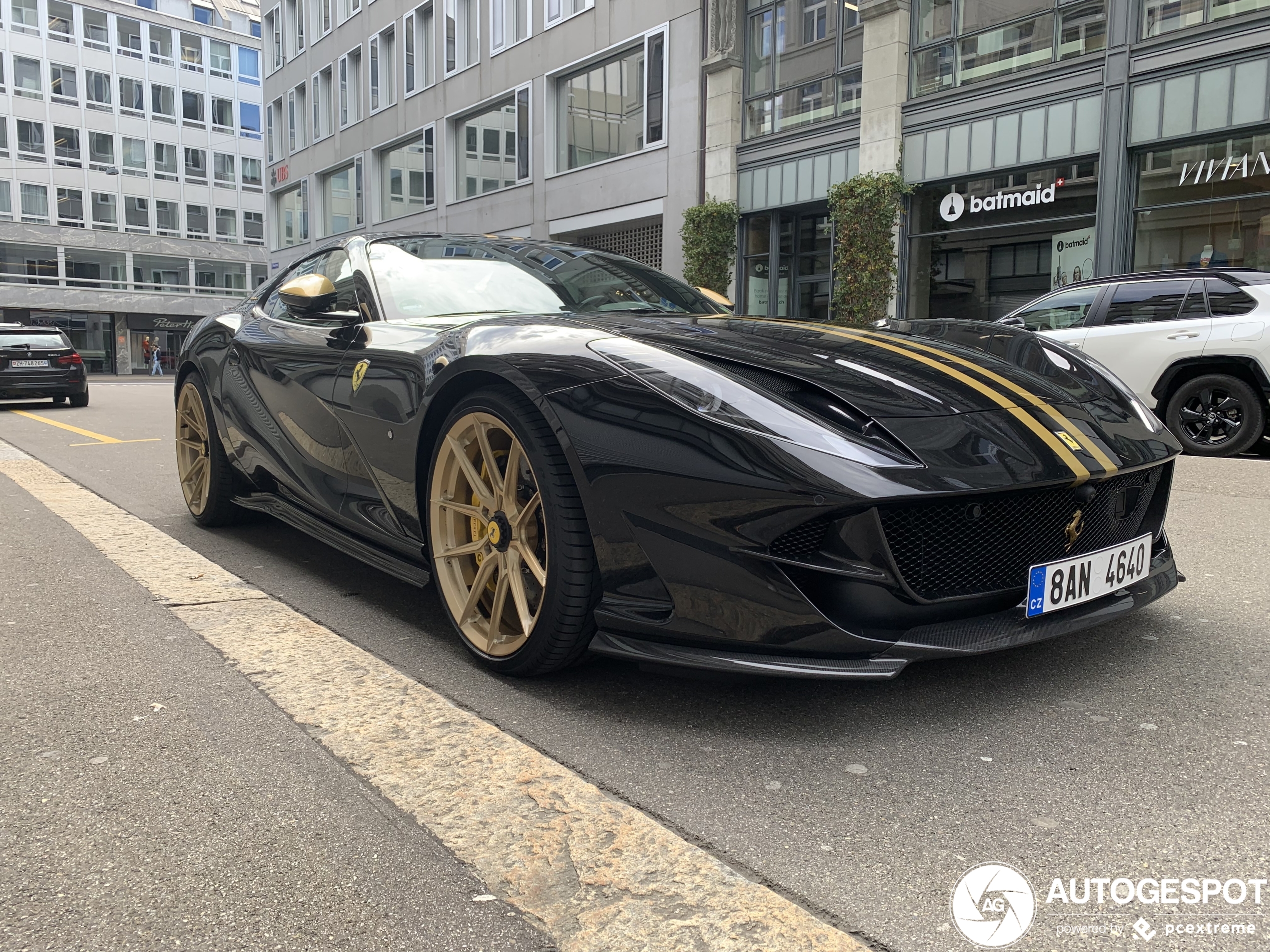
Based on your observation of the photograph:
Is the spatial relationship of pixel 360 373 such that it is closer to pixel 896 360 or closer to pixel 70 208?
pixel 896 360

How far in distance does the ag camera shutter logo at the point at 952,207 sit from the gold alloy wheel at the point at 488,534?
13.0m

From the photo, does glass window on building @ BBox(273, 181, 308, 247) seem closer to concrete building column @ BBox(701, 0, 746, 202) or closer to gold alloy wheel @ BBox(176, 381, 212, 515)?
concrete building column @ BBox(701, 0, 746, 202)

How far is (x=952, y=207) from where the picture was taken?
46.8 feet

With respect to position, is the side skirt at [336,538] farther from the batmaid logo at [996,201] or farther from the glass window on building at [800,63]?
the glass window on building at [800,63]

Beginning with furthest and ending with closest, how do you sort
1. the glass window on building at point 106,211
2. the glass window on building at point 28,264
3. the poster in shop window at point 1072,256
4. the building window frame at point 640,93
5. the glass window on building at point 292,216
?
1. the glass window on building at point 106,211
2. the glass window on building at point 28,264
3. the glass window on building at point 292,216
4. the building window frame at point 640,93
5. the poster in shop window at point 1072,256

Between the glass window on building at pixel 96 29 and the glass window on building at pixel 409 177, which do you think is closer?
the glass window on building at pixel 409 177

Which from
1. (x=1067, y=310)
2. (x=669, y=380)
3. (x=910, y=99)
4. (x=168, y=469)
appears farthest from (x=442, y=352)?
(x=910, y=99)

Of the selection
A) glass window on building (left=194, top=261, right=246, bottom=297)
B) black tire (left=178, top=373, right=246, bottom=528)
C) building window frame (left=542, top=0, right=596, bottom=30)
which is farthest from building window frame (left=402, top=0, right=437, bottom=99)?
glass window on building (left=194, top=261, right=246, bottom=297)

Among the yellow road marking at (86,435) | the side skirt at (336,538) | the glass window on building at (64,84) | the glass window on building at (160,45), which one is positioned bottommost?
the yellow road marking at (86,435)

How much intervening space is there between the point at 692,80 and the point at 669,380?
17.6 meters

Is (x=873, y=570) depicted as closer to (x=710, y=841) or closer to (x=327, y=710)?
(x=710, y=841)

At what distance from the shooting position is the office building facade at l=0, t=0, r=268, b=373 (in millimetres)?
47969

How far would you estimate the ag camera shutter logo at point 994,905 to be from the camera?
146cm

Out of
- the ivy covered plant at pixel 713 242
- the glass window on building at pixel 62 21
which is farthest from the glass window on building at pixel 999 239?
the glass window on building at pixel 62 21
